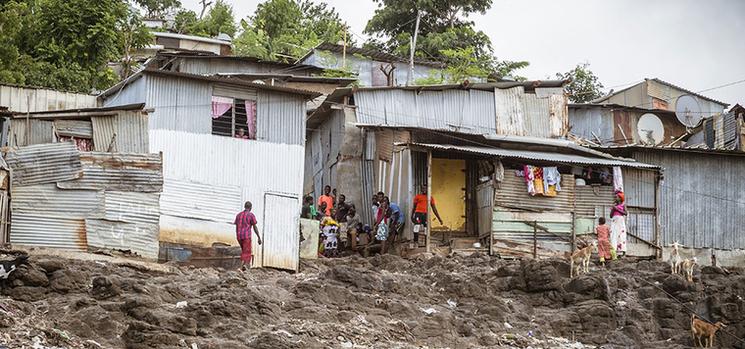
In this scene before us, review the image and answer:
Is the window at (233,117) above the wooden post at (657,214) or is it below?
above

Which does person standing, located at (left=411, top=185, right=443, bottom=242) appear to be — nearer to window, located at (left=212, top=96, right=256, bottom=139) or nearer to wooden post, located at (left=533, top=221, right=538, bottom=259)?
wooden post, located at (left=533, top=221, right=538, bottom=259)

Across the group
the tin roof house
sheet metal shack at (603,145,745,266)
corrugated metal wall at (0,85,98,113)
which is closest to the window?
corrugated metal wall at (0,85,98,113)

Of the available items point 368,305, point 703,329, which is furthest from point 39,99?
point 703,329

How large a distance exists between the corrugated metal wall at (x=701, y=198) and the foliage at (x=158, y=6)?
1269 inches

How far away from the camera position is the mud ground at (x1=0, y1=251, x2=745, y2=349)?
15.3 metres

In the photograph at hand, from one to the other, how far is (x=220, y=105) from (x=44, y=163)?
478 centimetres

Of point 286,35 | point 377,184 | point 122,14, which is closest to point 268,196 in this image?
point 377,184

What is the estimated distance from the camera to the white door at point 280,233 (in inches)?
968

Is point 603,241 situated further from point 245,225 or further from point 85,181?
point 85,181

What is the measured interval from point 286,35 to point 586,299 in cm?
2900

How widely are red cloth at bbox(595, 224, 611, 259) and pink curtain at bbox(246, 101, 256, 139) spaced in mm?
8868

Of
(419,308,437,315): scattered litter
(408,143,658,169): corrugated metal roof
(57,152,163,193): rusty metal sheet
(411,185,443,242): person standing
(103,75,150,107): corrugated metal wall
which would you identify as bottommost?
(419,308,437,315): scattered litter

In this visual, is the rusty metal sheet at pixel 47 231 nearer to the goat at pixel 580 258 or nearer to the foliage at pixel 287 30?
the goat at pixel 580 258

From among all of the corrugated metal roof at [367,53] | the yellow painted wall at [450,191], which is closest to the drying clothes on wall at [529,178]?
the yellow painted wall at [450,191]
